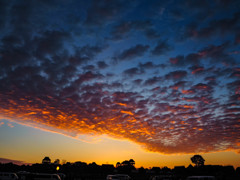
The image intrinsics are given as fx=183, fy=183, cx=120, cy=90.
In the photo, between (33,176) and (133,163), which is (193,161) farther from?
(33,176)

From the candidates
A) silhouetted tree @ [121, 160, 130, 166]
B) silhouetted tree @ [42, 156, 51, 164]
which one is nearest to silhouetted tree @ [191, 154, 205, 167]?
silhouetted tree @ [121, 160, 130, 166]

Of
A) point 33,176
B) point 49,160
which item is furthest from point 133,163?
point 33,176

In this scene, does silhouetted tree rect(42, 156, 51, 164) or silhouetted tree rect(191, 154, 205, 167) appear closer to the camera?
silhouetted tree rect(191, 154, 205, 167)

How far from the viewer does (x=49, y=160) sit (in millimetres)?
141375

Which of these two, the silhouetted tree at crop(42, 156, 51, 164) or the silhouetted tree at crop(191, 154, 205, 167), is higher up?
the silhouetted tree at crop(191, 154, 205, 167)

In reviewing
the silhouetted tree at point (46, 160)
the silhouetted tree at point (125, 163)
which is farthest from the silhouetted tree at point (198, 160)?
the silhouetted tree at point (46, 160)

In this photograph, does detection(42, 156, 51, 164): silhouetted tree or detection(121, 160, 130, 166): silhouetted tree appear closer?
detection(121, 160, 130, 166): silhouetted tree

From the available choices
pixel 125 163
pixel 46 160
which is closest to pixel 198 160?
pixel 125 163

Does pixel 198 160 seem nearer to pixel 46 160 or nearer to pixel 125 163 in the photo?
pixel 125 163

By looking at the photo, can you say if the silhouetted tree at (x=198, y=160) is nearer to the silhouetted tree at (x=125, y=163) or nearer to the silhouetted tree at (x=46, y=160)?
the silhouetted tree at (x=125, y=163)

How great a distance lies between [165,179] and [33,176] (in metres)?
17.2

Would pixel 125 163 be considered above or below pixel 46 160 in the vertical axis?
above

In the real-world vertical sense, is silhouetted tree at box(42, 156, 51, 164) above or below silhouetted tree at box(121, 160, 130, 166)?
below

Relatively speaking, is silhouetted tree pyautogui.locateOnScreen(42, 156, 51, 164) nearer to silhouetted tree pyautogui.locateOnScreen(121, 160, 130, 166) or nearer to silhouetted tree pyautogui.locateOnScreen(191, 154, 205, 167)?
silhouetted tree pyautogui.locateOnScreen(121, 160, 130, 166)
